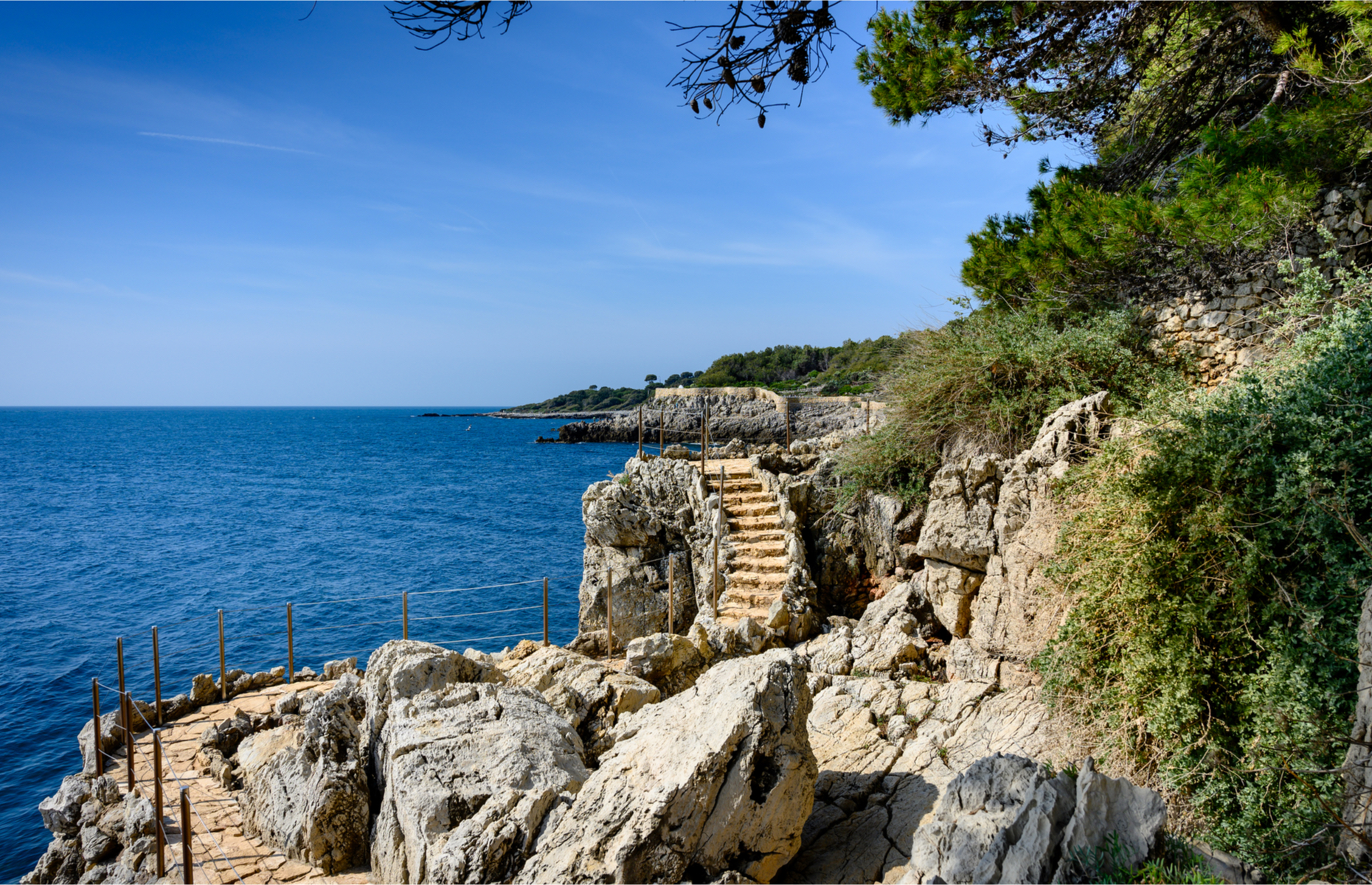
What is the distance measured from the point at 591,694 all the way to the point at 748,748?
3314 mm

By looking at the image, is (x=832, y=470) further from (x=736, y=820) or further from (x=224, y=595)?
(x=224, y=595)

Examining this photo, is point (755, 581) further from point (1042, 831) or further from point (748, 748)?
point (1042, 831)

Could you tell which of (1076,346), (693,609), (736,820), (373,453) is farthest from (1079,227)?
(373,453)

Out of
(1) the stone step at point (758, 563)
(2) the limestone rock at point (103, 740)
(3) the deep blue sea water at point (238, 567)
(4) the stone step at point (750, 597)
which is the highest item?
(1) the stone step at point (758, 563)

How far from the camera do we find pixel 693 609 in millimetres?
15656

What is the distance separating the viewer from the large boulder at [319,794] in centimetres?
637

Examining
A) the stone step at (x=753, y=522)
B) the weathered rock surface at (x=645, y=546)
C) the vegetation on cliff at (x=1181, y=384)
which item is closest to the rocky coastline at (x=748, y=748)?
the vegetation on cliff at (x=1181, y=384)

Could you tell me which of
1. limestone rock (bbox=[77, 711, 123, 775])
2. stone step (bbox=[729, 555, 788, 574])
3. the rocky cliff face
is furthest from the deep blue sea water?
the rocky cliff face

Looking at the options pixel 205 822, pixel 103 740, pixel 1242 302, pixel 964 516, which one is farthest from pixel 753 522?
pixel 103 740

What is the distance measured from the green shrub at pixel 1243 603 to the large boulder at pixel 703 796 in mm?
2599

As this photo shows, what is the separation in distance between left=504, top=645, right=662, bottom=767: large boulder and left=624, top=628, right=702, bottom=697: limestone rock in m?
0.60

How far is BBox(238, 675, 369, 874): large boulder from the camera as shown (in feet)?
20.9

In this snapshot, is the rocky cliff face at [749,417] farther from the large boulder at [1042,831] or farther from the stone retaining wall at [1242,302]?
the large boulder at [1042,831]

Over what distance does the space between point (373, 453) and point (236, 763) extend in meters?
86.4
